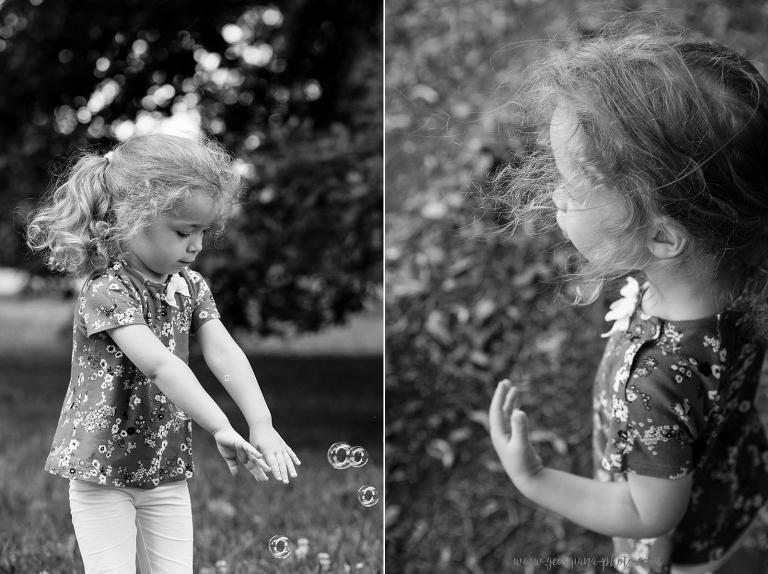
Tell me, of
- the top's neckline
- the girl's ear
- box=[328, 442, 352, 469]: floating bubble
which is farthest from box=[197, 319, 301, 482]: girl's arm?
the girl's ear

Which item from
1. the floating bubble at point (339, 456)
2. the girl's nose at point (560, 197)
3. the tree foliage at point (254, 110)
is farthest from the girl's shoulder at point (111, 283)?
the tree foliage at point (254, 110)

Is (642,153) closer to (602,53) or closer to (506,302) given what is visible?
(602,53)

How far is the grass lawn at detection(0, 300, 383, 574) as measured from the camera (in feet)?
6.59

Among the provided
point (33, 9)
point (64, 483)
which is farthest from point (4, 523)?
point (33, 9)

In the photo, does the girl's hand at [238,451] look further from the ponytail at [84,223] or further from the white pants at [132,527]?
the ponytail at [84,223]

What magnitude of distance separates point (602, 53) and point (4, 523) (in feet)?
6.27

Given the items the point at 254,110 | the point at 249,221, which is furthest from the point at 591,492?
the point at 249,221

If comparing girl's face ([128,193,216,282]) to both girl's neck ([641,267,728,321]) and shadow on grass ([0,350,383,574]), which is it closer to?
shadow on grass ([0,350,383,574])

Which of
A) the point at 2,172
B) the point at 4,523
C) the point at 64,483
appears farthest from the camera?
the point at 2,172

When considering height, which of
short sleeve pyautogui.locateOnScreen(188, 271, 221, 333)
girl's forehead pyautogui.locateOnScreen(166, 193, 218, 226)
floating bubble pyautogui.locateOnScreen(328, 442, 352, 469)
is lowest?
floating bubble pyautogui.locateOnScreen(328, 442, 352, 469)

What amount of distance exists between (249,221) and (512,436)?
226 cm

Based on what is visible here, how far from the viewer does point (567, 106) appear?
5.18ft

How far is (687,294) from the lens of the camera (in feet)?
5.35

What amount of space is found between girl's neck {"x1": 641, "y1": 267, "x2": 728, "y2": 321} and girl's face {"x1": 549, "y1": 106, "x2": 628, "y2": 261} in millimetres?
130
